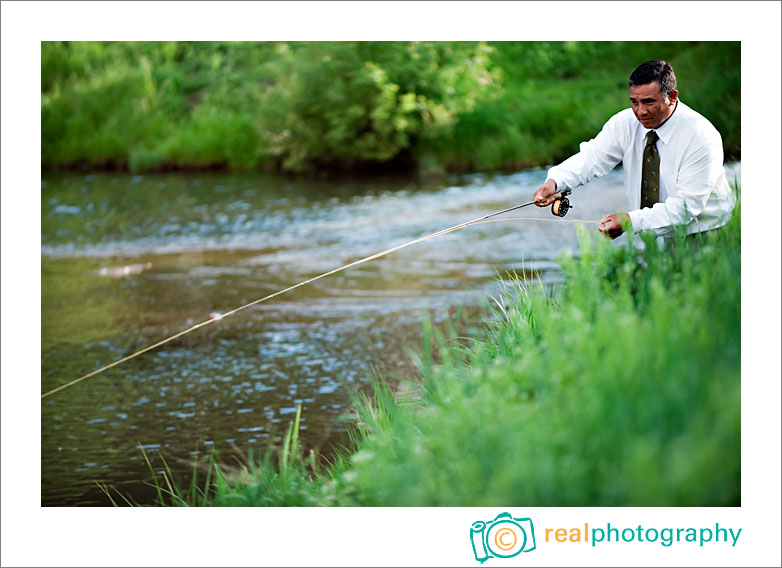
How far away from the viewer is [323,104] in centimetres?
1077

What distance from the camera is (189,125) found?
12258 mm

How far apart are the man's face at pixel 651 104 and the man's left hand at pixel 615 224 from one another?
430 millimetres

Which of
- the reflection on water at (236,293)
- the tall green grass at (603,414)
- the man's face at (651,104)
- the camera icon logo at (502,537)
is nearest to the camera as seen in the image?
the tall green grass at (603,414)

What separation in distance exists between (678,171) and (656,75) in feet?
1.23

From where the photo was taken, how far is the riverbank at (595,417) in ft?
7.75

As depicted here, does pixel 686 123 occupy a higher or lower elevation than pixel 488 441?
higher

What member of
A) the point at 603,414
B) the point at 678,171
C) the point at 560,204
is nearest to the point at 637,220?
the point at 678,171

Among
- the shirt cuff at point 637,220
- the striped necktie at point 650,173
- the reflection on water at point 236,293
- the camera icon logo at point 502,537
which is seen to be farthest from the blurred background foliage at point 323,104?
the camera icon logo at point 502,537

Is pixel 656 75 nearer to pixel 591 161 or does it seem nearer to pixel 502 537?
pixel 591 161

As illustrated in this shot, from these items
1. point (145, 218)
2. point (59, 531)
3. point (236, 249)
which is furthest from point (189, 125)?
point (59, 531)

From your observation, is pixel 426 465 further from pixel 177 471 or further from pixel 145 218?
pixel 145 218

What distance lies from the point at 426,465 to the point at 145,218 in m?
7.50

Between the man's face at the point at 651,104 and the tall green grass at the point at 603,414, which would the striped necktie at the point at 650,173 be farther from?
the tall green grass at the point at 603,414
